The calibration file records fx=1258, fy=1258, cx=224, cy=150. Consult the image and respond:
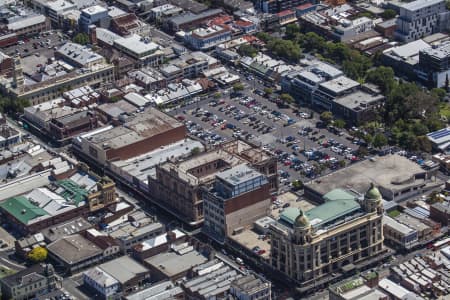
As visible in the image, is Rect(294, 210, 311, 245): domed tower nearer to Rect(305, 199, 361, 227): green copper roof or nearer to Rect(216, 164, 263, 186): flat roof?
Rect(305, 199, 361, 227): green copper roof

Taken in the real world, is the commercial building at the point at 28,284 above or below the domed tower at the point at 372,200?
below

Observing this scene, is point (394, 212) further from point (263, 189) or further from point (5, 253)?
point (5, 253)

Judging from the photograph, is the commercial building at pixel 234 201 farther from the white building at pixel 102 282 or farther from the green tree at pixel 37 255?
the green tree at pixel 37 255

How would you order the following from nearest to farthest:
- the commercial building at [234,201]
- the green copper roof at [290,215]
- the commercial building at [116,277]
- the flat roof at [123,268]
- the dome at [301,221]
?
the dome at [301,221] < the commercial building at [116,277] < the green copper roof at [290,215] < the flat roof at [123,268] < the commercial building at [234,201]

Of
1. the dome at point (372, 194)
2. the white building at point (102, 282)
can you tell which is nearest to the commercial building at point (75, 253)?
the white building at point (102, 282)

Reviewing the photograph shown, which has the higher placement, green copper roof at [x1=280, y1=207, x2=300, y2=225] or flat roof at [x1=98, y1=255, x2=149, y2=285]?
green copper roof at [x1=280, y1=207, x2=300, y2=225]

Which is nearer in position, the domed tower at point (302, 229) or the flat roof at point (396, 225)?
the domed tower at point (302, 229)

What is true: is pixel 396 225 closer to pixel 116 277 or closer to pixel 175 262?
pixel 175 262

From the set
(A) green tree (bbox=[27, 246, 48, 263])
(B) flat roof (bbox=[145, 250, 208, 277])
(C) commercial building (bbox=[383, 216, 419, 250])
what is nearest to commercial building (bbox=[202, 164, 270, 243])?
(B) flat roof (bbox=[145, 250, 208, 277])
